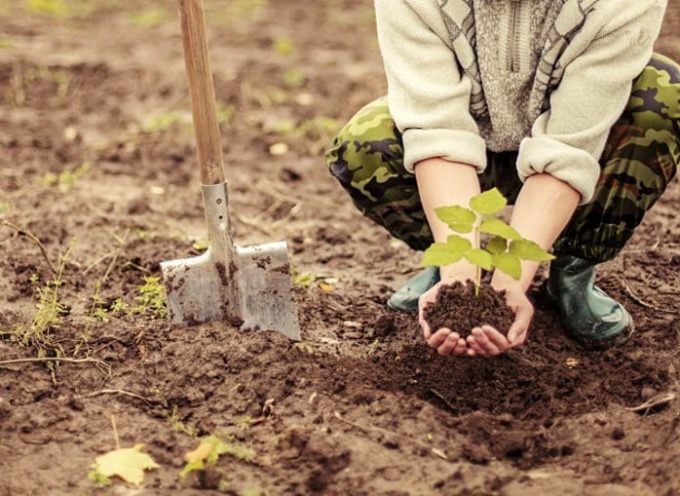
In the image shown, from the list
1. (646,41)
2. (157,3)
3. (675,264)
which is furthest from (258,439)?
(157,3)

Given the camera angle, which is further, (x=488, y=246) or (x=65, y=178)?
(x=65, y=178)

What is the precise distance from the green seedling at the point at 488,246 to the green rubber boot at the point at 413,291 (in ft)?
2.52

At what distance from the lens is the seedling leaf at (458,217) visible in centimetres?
218

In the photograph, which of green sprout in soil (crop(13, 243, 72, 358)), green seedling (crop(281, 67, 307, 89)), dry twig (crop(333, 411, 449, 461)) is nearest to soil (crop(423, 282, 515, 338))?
dry twig (crop(333, 411, 449, 461))

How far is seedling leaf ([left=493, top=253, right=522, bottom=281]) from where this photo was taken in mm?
2150

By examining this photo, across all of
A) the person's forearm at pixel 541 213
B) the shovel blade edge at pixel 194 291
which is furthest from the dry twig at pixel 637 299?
the shovel blade edge at pixel 194 291

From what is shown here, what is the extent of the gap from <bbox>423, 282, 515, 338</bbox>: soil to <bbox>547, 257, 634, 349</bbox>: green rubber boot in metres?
0.52

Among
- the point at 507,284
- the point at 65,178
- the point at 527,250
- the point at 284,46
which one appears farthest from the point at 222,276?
the point at 284,46

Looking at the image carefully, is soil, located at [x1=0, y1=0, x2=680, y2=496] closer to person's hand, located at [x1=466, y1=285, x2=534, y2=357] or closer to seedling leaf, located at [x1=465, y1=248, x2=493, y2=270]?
person's hand, located at [x1=466, y1=285, x2=534, y2=357]

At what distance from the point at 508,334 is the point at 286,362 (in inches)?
22.9

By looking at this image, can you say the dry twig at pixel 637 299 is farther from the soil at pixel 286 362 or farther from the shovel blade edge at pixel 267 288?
the shovel blade edge at pixel 267 288

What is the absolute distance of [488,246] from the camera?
222 cm

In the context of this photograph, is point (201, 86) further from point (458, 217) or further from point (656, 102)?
point (656, 102)

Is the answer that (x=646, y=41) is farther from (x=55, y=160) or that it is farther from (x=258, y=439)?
(x=55, y=160)
